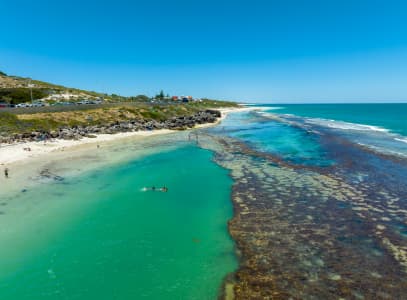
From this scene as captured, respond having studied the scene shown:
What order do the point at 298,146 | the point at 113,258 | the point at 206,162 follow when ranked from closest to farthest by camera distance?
1. the point at 113,258
2. the point at 206,162
3. the point at 298,146

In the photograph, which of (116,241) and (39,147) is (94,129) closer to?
(39,147)

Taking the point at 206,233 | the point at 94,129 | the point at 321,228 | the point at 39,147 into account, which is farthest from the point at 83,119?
the point at 321,228

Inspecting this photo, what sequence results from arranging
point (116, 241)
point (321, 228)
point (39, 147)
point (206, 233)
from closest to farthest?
point (116, 241) < point (206, 233) < point (321, 228) < point (39, 147)

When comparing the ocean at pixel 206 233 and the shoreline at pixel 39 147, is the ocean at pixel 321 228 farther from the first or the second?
the shoreline at pixel 39 147

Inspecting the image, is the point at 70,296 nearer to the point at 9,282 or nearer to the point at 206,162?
the point at 9,282

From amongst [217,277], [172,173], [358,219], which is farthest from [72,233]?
[358,219]

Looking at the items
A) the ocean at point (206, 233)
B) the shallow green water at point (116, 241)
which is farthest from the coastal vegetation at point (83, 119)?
the shallow green water at point (116, 241)
